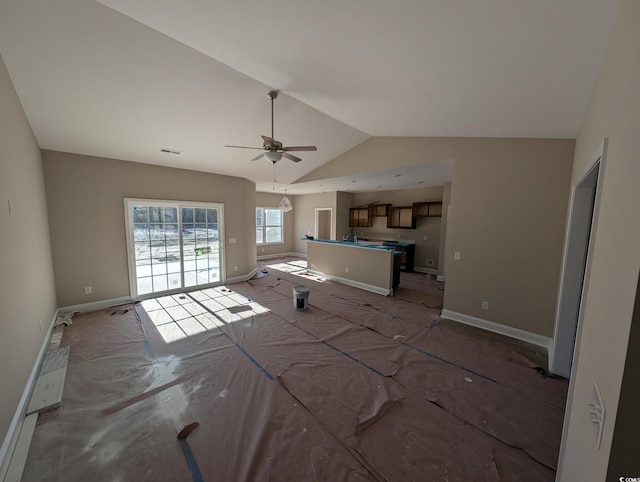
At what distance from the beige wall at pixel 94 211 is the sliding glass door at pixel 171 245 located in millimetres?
177

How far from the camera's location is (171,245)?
504 cm

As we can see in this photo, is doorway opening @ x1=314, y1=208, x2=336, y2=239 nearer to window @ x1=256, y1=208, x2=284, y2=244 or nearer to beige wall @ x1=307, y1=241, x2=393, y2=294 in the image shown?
window @ x1=256, y1=208, x2=284, y2=244

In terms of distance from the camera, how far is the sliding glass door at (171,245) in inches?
181

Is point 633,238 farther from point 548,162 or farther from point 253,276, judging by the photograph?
point 253,276

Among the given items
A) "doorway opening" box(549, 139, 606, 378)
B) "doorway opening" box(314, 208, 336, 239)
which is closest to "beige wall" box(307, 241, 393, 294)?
"doorway opening" box(314, 208, 336, 239)

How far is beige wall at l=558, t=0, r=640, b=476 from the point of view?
77cm

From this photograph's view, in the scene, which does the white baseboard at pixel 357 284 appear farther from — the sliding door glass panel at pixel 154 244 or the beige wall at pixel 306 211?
the sliding door glass panel at pixel 154 244

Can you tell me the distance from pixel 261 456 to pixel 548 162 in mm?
4480

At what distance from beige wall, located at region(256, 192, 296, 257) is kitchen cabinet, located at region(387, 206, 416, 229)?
4151 mm

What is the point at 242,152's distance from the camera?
4.53 meters

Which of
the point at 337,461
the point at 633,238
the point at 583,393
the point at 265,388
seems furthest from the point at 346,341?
the point at 633,238

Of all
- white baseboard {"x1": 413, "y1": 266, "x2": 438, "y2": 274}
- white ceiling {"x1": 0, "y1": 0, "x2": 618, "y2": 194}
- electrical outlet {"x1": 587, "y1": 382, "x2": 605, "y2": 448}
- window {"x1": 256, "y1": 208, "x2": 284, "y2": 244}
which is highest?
white ceiling {"x1": 0, "y1": 0, "x2": 618, "y2": 194}

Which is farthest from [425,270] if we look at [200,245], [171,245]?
[171,245]

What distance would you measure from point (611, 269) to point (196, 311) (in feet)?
16.0
